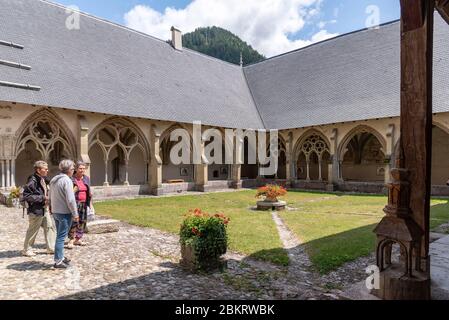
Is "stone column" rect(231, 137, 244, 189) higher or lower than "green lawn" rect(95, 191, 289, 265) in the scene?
higher

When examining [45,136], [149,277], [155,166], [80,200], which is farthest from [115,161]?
[149,277]

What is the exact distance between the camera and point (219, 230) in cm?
452

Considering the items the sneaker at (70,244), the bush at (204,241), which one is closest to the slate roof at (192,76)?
the sneaker at (70,244)

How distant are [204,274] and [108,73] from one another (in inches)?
546

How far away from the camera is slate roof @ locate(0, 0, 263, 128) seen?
510 inches

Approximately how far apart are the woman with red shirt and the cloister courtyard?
0.25 meters

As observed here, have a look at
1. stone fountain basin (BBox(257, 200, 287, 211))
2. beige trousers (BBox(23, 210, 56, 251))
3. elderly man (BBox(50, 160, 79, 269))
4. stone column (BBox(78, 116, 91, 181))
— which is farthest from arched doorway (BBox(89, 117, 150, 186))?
elderly man (BBox(50, 160, 79, 269))

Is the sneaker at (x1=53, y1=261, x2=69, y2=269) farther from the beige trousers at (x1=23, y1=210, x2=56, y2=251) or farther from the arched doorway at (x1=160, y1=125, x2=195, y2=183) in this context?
the arched doorway at (x1=160, y1=125, x2=195, y2=183)

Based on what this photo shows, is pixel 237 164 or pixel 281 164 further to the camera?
pixel 281 164

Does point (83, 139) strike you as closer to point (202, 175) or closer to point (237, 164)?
point (202, 175)

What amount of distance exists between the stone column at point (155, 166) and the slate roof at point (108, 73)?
3.48ft

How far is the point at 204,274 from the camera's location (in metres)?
4.38

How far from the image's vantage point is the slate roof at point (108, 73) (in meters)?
13.0
